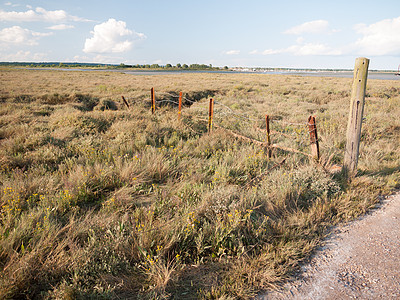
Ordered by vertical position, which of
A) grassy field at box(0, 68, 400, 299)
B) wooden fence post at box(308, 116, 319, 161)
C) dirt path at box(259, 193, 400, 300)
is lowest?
dirt path at box(259, 193, 400, 300)

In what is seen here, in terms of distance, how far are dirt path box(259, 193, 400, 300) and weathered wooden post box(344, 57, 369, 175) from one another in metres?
1.50

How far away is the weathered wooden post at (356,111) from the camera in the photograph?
476 centimetres

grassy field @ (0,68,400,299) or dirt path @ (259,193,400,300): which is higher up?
grassy field @ (0,68,400,299)

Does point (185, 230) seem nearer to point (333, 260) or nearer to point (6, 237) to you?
point (333, 260)

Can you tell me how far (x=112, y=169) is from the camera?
514 centimetres

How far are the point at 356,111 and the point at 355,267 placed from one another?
10.3 feet

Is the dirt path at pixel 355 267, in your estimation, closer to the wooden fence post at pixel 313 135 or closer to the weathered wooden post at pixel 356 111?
the weathered wooden post at pixel 356 111

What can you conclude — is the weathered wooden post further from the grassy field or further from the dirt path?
the dirt path

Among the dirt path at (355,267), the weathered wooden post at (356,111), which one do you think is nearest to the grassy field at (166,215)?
the dirt path at (355,267)

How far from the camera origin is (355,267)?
2.89 meters

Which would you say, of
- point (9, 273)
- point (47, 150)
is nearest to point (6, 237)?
point (9, 273)

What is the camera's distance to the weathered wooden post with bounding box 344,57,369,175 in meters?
4.76

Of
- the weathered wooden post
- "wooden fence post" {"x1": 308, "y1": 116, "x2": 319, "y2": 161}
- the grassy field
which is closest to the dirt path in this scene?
the grassy field

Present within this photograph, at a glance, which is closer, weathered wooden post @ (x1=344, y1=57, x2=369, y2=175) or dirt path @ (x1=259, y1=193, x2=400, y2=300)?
dirt path @ (x1=259, y1=193, x2=400, y2=300)
